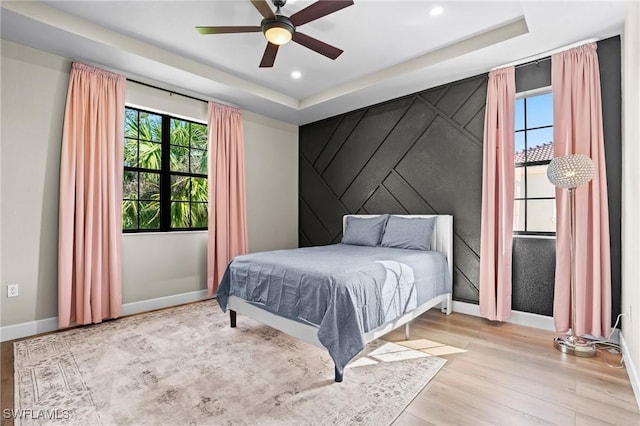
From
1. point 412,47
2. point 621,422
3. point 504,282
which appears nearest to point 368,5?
point 412,47

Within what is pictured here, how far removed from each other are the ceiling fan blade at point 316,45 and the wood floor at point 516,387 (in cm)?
262

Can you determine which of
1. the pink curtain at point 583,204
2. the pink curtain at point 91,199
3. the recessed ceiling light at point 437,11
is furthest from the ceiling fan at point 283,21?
the pink curtain at point 583,204

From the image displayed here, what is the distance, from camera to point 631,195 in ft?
7.12

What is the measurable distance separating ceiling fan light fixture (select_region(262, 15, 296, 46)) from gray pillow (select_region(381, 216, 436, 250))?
2342 mm

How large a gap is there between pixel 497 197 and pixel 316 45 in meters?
2.36

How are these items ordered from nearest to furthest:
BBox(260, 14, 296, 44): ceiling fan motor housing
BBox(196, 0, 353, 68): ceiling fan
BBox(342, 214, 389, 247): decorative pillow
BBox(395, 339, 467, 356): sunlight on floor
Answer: BBox(196, 0, 353, 68): ceiling fan → BBox(260, 14, 296, 44): ceiling fan motor housing → BBox(395, 339, 467, 356): sunlight on floor → BBox(342, 214, 389, 247): decorative pillow

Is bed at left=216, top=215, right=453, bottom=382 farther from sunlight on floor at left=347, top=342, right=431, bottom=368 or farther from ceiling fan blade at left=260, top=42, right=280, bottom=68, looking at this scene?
ceiling fan blade at left=260, top=42, right=280, bottom=68

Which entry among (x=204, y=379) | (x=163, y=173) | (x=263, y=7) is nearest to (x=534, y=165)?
(x=263, y=7)

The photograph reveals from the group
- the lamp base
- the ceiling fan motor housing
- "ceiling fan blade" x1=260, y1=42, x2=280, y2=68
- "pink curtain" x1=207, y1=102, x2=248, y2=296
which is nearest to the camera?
the ceiling fan motor housing

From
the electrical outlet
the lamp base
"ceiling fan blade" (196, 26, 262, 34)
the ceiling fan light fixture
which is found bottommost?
the lamp base

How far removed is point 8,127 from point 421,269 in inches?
160

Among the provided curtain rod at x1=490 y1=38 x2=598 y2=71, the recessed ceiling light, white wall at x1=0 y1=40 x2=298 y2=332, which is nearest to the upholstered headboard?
curtain rod at x1=490 y1=38 x2=598 y2=71

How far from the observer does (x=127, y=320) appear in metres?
3.33

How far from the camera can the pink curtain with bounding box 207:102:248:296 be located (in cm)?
422
